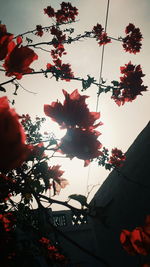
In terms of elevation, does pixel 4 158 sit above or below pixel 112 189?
below

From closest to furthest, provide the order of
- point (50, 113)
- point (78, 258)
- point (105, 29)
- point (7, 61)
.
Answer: point (7, 61), point (50, 113), point (105, 29), point (78, 258)

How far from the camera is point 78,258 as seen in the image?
32.7 ft

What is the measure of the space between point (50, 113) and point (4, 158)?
683 mm

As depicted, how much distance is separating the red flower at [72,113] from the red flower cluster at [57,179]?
0.81 m

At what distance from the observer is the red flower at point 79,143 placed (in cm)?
95

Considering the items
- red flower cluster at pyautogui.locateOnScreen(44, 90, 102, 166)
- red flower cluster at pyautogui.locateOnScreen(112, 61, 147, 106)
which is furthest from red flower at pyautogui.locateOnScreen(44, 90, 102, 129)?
red flower cluster at pyautogui.locateOnScreen(112, 61, 147, 106)

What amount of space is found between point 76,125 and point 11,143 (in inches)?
24.4

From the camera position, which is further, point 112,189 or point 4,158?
point 112,189

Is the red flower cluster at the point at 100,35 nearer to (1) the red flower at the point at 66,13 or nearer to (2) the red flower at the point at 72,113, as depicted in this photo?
(1) the red flower at the point at 66,13

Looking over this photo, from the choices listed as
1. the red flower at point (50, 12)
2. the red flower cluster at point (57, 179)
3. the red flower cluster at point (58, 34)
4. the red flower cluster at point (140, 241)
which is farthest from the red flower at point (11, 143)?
the red flower at point (50, 12)

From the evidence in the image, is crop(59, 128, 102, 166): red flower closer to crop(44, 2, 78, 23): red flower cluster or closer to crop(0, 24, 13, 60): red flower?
crop(0, 24, 13, 60): red flower

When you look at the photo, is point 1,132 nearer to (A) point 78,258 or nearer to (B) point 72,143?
(B) point 72,143

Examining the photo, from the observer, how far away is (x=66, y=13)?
4699mm

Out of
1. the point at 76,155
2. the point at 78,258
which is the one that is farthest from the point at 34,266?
the point at 78,258
